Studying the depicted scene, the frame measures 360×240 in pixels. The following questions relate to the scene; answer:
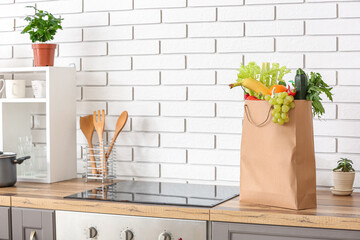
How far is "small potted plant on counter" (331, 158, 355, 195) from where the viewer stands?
8.15 ft

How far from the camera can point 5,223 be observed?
8.26 feet

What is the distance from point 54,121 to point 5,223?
637 millimetres

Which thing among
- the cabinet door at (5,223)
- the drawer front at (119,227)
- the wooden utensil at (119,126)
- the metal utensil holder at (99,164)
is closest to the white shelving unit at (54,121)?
the metal utensil holder at (99,164)

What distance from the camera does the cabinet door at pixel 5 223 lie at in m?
2.51

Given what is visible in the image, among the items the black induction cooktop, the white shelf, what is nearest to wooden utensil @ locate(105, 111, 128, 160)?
the black induction cooktop

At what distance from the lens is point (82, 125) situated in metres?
3.01

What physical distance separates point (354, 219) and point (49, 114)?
65.6 inches

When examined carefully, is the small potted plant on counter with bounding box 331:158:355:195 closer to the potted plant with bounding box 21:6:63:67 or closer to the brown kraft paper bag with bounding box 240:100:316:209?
the brown kraft paper bag with bounding box 240:100:316:209

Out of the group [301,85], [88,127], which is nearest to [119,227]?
[88,127]

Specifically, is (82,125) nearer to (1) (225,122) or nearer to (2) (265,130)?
(1) (225,122)

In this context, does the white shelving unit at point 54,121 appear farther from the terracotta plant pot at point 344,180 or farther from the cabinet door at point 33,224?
the terracotta plant pot at point 344,180

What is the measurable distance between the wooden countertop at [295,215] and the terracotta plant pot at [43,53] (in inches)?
52.5

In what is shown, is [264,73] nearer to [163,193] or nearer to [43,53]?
[163,193]

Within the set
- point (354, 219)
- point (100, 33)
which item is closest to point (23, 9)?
point (100, 33)
